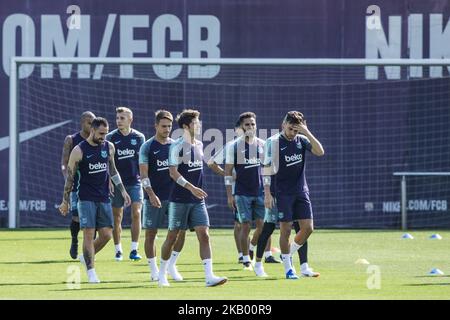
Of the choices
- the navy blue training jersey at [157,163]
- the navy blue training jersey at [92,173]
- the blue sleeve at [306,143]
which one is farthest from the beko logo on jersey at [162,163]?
the blue sleeve at [306,143]

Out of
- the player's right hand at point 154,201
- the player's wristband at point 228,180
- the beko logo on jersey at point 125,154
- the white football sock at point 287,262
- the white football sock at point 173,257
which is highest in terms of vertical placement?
the beko logo on jersey at point 125,154

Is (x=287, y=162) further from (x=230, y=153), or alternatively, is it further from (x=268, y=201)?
(x=230, y=153)

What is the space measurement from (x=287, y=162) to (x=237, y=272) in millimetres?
1851

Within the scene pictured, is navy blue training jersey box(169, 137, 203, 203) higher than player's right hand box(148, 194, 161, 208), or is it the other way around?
navy blue training jersey box(169, 137, 203, 203)

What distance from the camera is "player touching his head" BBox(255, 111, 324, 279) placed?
16828 mm

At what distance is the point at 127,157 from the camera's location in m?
20.5

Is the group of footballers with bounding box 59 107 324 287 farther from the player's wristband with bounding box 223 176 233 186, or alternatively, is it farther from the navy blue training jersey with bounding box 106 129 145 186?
the navy blue training jersey with bounding box 106 129 145 186

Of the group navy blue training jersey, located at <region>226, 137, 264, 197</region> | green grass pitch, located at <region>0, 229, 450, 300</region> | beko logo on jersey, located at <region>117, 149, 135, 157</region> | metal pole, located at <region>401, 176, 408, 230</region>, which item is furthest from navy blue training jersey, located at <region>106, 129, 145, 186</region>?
metal pole, located at <region>401, 176, 408, 230</region>

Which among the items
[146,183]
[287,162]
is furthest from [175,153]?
[287,162]

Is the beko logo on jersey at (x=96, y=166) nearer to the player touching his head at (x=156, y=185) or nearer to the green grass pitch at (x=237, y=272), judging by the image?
the player touching his head at (x=156, y=185)

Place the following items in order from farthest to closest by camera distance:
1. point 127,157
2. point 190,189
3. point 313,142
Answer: point 127,157, point 313,142, point 190,189

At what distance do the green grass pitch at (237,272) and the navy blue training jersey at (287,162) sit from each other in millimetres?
1244

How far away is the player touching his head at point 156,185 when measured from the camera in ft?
53.4

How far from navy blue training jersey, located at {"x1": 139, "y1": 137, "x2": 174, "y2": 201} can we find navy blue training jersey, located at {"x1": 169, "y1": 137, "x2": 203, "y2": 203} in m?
1.20
